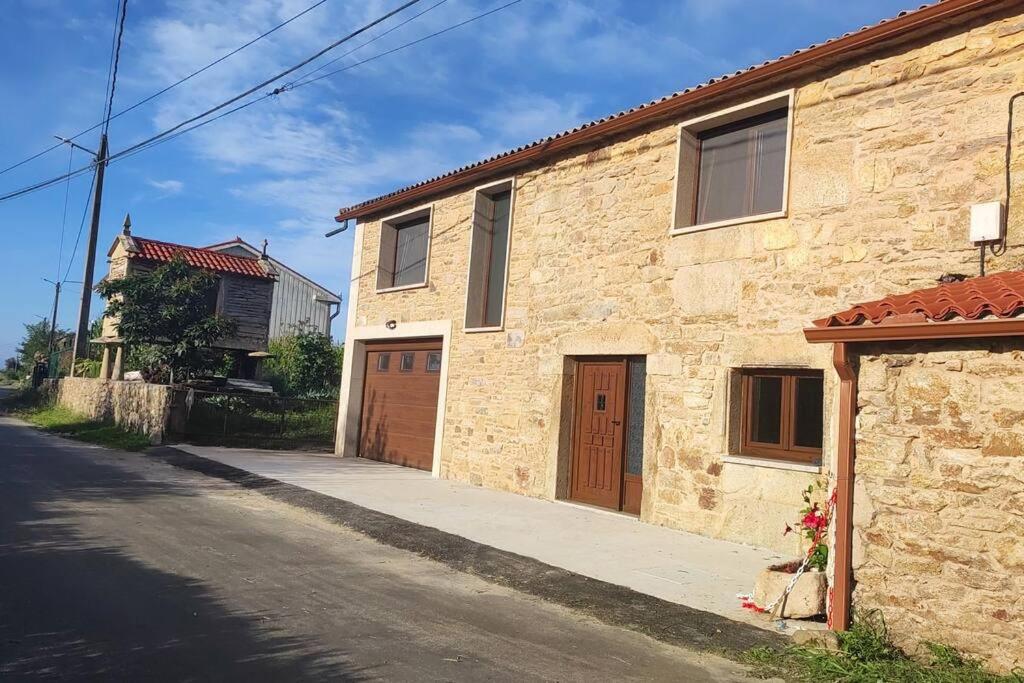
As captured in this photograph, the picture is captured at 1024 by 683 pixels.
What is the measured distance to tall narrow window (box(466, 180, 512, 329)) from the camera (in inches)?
492

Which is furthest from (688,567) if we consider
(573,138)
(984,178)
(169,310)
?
(169,310)

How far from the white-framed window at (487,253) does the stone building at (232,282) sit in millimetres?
16255

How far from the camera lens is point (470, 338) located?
12.5 m

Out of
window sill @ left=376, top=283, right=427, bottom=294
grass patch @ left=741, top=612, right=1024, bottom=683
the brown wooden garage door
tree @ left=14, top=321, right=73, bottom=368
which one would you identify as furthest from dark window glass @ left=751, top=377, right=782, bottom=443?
tree @ left=14, top=321, right=73, bottom=368

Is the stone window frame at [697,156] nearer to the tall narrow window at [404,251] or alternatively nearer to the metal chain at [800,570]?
the metal chain at [800,570]

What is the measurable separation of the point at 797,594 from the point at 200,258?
1018 inches

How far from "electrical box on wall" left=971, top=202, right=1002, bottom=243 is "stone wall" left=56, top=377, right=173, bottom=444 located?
14.4 meters

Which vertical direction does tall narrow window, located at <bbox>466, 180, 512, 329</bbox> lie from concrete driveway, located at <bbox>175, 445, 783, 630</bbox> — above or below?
above

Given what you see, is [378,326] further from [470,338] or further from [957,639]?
[957,639]

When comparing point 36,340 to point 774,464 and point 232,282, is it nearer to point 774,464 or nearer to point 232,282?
point 232,282

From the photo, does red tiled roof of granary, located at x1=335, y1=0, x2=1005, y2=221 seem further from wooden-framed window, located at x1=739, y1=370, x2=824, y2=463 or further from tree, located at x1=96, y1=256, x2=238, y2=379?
tree, located at x1=96, y1=256, x2=238, y2=379

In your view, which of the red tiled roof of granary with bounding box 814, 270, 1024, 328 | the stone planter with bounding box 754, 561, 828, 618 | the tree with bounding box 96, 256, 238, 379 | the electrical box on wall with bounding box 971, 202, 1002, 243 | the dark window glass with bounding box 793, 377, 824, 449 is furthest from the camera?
the tree with bounding box 96, 256, 238, 379

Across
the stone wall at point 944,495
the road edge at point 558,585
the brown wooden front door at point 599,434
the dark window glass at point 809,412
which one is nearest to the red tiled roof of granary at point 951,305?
the stone wall at point 944,495

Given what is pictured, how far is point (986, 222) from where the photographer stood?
261 inches
